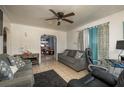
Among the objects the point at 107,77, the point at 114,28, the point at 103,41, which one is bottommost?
the point at 107,77

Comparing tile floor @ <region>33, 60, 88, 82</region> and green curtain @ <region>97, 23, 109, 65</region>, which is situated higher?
green curtain @ <region>97, 23, 109, 65</region>

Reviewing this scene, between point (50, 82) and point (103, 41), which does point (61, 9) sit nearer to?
point (103, 41)

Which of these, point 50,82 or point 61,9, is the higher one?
point 61,9

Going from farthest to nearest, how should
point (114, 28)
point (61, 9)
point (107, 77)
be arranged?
point (114, 28) → point (61, 9) → point (107, 77)

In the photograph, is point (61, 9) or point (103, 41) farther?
point (103, 41)

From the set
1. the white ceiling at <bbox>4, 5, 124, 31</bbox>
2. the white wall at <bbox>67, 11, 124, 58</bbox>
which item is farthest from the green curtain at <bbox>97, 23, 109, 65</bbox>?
the white ceiling at <bbox>4, 5, 124, 31</bbox>

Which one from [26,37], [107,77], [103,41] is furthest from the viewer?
[26,37]

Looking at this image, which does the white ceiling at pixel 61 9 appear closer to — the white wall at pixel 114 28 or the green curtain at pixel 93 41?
the white wall at pixel 114 28

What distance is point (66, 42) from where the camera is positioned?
7098mm

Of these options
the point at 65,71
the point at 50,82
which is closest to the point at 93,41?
the point at 65,71

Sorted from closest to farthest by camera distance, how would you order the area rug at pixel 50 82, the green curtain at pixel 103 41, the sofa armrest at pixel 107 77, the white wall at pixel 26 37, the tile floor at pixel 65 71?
the sofa armrest at pixel 107 77 < the area rug at pixel 50 82 < the tile floor at pixel 65 71 < the green curtain at pixel 103 41 < the white wall at pixel 26 37

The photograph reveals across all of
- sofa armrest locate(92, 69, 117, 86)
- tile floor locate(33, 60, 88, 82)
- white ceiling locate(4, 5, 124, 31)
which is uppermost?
white ceiling locate(4, 5, 124, 31)

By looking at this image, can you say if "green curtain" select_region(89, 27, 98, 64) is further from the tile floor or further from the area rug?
the area rug

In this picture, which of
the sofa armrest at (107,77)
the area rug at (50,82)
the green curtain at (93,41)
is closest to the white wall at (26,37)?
the area rug at (50,82)
